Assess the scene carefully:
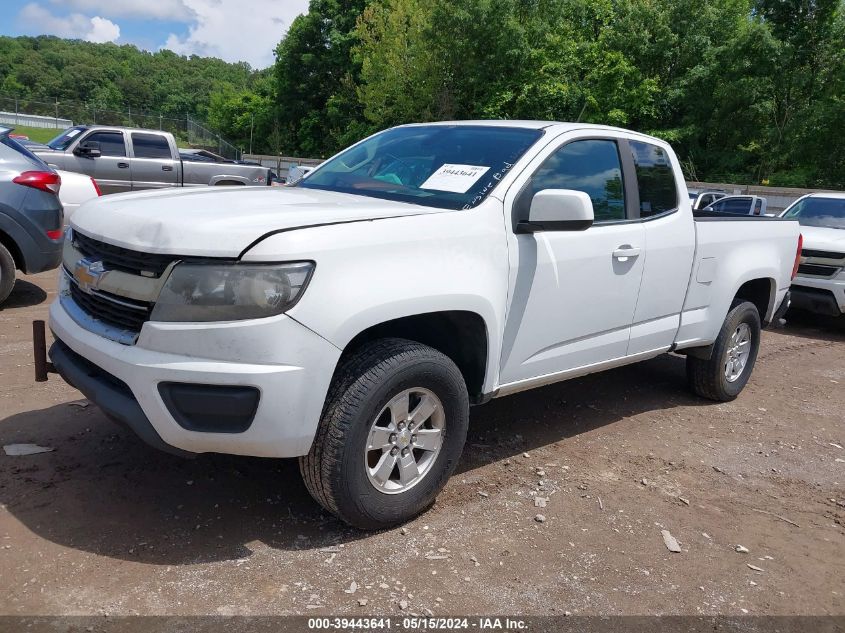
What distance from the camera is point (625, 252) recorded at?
4062 mm

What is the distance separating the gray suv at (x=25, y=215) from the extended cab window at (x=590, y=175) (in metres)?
4.88

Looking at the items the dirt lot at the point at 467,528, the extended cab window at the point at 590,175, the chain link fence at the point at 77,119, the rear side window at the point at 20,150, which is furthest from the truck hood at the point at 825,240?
the chain link fence at the point at 77,119

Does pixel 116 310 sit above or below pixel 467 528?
above

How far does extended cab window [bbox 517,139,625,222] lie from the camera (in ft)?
12.4

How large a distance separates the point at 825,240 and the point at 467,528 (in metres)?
7.29

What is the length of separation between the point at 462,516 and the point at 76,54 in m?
99.7

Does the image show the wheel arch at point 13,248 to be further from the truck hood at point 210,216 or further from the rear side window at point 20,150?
the truck hood at point 210,216

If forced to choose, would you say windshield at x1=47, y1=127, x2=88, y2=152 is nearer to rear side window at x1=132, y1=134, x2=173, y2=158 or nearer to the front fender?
rear side window at x1=132, y1=134, x2=173, y2=158

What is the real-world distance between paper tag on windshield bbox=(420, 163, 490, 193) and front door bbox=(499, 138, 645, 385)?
0.22 metres

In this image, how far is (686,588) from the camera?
2.93 meters

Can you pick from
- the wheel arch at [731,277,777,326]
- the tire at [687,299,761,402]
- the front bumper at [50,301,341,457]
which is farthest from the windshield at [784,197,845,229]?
the front bumper at [50,301,341,457]

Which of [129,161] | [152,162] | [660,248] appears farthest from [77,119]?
[660,248]

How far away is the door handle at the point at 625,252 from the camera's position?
4.02 m

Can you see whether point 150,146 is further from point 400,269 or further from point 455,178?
point 400,269
